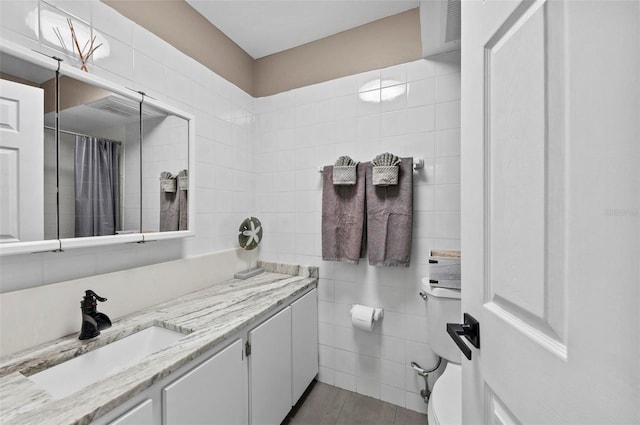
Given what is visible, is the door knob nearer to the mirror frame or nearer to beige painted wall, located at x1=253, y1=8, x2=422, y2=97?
the mirror frame

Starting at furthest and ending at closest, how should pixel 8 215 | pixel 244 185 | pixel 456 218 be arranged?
1. pixel 244 185
2. pixel 456 218
3. pixel 8 215

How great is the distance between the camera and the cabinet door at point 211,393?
2.90 ft

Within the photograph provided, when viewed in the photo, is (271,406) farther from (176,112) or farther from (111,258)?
(176,112)

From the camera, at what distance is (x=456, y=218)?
158 centimetres

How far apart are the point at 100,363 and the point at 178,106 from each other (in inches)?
51.9

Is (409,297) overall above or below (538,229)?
below

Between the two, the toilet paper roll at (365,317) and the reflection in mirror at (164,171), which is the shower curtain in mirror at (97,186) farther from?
the toilet paper roll at (365,317)

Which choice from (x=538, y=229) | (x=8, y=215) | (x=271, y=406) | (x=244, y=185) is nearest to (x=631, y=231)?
(x=538, y=229)

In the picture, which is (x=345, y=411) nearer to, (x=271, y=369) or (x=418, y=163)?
(x=271, y=369)

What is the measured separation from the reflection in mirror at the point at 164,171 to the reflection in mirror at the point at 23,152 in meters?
0.36

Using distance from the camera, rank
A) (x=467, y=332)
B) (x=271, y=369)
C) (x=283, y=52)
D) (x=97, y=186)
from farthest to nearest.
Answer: (x=283, y=52) < (x=271, y=369) < (x=97, y=186) < (x=467, y=332)

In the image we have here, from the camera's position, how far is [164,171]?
4.65 feet

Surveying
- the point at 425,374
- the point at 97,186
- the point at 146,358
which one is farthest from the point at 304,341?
the point at 97,186

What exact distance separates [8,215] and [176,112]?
83cm
